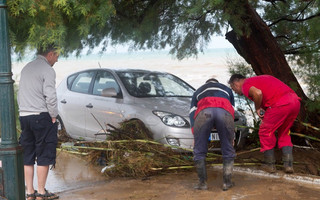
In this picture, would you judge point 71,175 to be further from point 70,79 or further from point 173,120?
point 70,79

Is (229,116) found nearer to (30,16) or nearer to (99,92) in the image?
(30,16)

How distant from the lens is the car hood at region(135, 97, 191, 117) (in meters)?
8.24

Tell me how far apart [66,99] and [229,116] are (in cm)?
451

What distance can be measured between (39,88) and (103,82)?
354cm

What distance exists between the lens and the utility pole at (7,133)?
4598mm

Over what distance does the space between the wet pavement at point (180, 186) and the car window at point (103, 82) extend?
1866 mm

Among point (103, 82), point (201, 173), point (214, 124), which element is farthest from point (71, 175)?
point (214, 124)

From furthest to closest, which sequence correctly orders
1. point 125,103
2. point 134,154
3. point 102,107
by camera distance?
1. point 102,107
2. point 125,103
3. point 134,154

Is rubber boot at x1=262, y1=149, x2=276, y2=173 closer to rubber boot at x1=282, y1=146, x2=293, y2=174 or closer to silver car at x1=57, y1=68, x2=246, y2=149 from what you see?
rubber boot at x1=282, y1=146, x2=293, y2=174

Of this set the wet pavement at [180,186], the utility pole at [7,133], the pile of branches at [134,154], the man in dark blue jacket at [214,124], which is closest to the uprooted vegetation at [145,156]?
the pile of branches at [134,154]

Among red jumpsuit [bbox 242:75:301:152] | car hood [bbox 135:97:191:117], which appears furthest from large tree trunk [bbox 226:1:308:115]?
red jumpsuit [bbox 242:75:301:152]

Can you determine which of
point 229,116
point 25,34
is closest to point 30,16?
point 25,34

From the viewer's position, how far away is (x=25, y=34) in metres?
5.50

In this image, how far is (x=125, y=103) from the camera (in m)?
8.67
